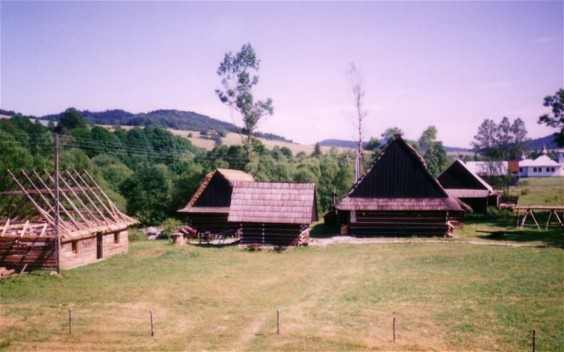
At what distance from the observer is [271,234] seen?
3125cm

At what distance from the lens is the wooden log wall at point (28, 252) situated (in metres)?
23.6

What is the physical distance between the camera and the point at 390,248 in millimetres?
28562

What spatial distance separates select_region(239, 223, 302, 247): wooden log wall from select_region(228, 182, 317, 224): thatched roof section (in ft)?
2.50

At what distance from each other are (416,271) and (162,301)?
1237 centimetres

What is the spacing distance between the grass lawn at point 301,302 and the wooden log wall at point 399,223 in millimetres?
5925

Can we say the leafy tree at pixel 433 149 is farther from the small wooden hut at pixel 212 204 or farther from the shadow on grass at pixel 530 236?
the small wooden hut at pixel 212 204

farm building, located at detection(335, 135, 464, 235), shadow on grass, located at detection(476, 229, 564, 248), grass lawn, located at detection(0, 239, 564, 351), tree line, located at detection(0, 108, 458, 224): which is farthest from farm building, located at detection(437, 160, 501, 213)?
grass lawn, located at detection(0, 239, 564, 351)

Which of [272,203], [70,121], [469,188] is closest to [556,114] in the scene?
[469,188]

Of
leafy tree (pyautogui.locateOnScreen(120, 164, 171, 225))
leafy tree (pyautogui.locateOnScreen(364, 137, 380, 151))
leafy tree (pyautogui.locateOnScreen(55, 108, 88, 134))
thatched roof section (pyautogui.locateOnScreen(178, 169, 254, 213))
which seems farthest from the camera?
leafy tree (pyautogui.locateOnScreen(55, 108, 88, 134))

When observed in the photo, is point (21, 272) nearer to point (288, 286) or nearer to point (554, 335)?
point (288, 286)

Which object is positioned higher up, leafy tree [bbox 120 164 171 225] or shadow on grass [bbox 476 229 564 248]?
leafy tree [bbox 120 164 171 225]

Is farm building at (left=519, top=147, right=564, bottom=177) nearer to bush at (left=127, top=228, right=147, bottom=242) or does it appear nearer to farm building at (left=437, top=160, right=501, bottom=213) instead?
farm building at (left=437, top=160, right=501, bottom=213)

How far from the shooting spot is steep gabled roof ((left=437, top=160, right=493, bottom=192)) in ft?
158

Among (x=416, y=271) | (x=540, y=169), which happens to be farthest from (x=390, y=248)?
(x=540, y=169)
